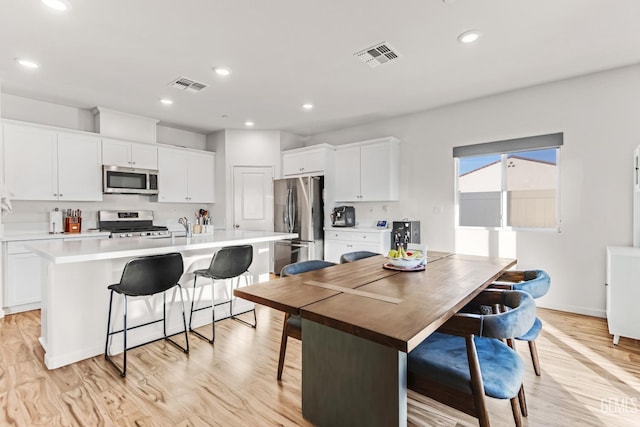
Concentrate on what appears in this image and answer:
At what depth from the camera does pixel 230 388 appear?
206 cm

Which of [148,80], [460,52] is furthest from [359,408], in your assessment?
[148,80]

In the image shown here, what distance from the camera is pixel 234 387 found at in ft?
6.80

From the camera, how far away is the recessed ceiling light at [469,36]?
254 centimetres

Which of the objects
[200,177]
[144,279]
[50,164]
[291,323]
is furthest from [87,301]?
[200,177]

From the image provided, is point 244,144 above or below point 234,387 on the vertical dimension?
above

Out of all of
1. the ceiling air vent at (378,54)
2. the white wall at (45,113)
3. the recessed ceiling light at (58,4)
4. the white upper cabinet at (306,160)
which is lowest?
the white upper cabinet at (306,160)

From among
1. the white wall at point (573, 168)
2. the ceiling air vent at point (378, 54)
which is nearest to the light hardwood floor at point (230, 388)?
the white wall at point (573, 168)

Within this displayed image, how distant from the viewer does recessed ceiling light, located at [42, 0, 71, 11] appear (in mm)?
2155

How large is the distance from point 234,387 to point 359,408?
3.23 feet

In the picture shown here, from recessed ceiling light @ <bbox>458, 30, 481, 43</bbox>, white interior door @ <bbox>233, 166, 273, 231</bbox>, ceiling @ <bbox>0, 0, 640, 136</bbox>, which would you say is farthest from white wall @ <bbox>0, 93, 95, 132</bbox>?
recessed ceiling light @ <bbox>458, 30, 481, 43</bbox>

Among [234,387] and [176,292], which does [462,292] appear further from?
[176,292]

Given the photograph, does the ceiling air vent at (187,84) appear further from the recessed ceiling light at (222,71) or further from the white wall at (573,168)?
the white wall at (573,168)

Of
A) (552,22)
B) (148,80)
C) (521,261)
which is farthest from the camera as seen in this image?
(521,261)

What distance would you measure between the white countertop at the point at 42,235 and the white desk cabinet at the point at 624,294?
5.71 metres
